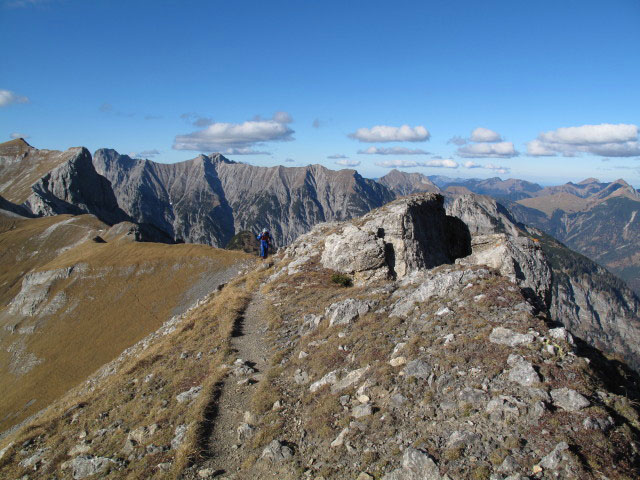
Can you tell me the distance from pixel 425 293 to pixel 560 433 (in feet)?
34.3

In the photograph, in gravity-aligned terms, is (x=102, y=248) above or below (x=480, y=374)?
below

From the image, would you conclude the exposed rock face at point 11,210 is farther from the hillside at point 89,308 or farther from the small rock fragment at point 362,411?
the small rock fragment at point 362,411

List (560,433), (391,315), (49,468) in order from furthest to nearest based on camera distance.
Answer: (391,315) → (49,468) → (560,433)

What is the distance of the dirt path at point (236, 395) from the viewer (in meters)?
12.5

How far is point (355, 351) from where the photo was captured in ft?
54.6

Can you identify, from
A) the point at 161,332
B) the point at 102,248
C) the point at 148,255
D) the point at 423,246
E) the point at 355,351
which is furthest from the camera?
the point at 102,248

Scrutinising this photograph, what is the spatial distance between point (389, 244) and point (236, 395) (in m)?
19.6

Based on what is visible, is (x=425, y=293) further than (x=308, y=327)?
No

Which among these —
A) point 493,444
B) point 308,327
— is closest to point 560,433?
point 493,444

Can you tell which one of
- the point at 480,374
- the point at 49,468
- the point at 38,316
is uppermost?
the point at 480,374

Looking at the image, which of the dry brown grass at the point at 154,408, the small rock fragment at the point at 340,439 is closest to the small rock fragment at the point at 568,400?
the small rock fragment at the point at 340,439

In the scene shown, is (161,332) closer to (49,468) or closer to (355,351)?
(49,468)

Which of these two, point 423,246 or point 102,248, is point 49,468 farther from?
point 102,248

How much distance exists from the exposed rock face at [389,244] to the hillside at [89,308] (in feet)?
118
